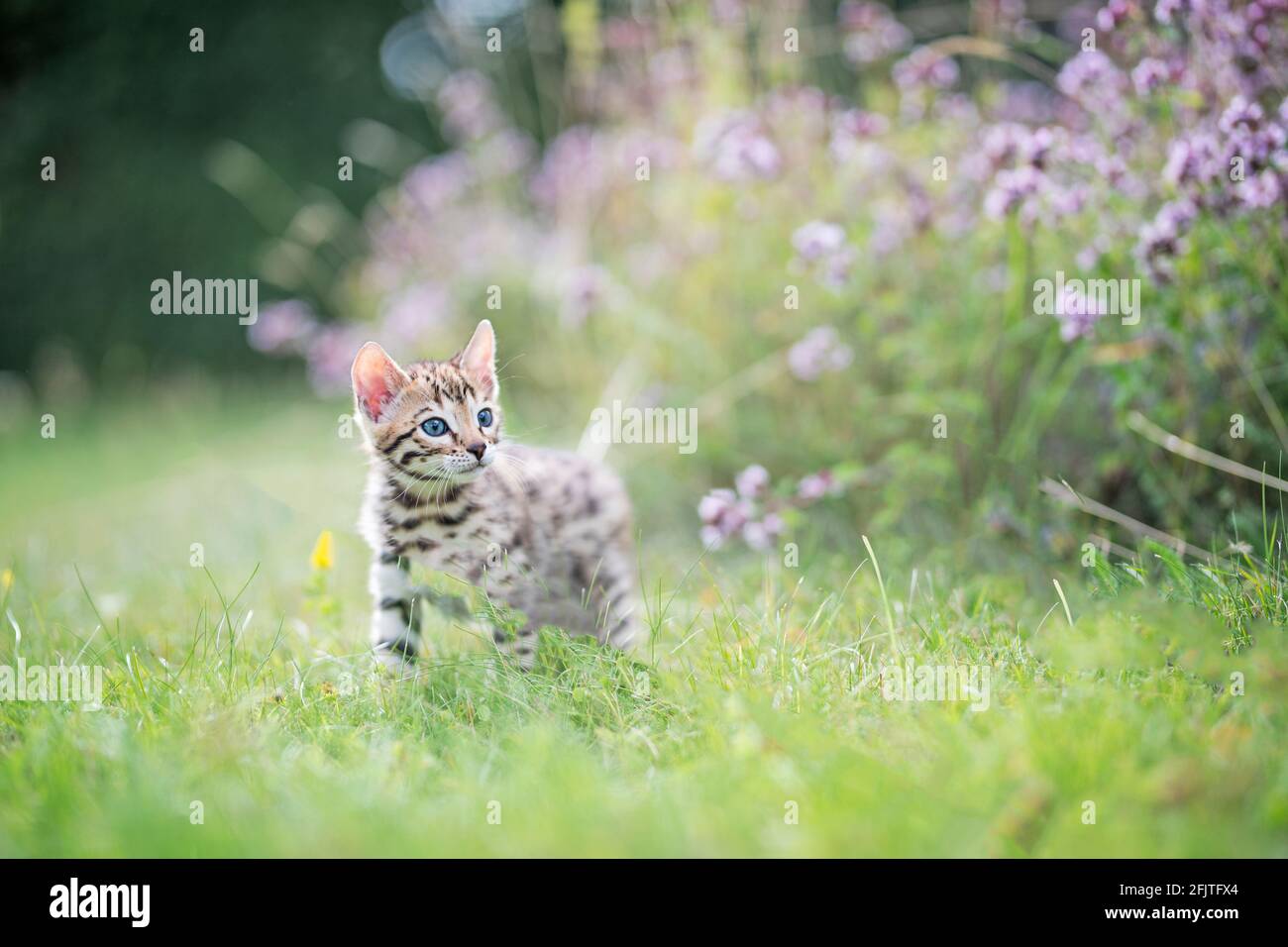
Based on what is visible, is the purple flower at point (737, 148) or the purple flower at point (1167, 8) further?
the purple flower at point (737, 148)

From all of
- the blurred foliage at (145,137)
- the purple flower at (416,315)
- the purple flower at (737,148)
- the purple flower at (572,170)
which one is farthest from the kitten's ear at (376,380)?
the blurred foliage at (145,137)

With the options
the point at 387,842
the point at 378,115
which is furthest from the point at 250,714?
the point at 378,115

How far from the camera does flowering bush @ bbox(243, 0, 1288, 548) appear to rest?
3.06 metres

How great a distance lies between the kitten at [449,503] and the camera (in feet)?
8.64

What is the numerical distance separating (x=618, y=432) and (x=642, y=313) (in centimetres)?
51

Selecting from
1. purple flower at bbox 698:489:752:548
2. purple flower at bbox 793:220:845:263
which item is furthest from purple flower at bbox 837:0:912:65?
purple flower at bbox 698:489:752:548

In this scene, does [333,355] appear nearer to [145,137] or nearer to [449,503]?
[449,503]

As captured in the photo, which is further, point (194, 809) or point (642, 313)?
point (642, 313)

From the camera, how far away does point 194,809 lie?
1903 millimetres

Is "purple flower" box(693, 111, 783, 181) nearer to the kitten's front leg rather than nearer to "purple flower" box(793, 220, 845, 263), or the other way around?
"purple flower" box(793, 220, 845, 263)

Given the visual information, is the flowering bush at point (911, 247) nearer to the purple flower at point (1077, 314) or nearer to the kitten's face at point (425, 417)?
the purple flower at point (1077, 314)

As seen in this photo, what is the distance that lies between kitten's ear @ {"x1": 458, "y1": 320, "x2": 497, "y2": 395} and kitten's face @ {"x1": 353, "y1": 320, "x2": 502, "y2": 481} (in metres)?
0.05

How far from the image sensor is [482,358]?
2.87 m

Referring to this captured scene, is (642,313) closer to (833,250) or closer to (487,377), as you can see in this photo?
(833,250)
